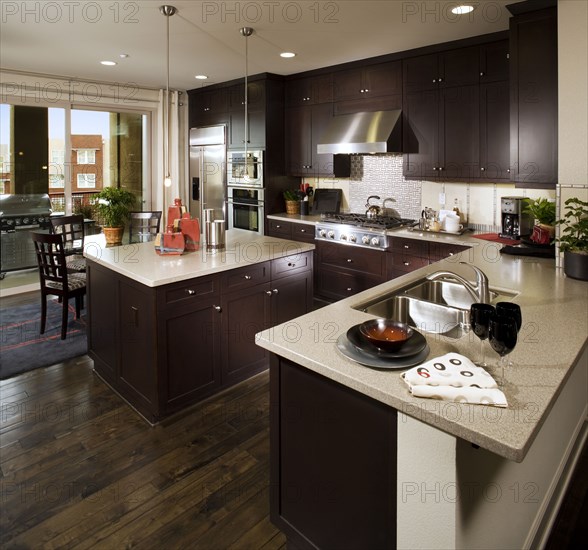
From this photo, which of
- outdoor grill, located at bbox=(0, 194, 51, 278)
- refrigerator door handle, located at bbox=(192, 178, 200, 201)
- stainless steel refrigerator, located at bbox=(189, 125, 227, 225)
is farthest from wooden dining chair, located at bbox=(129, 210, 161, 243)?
refrigerator door handle, located at bbox=(192, 178, 200, 201)

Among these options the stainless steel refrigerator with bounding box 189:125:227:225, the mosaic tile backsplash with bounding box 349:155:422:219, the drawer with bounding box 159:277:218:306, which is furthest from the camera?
the stainless steel refrigerator with bounding box 189:125:227:225

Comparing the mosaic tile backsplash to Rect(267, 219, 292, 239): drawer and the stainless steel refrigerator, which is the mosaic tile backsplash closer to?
Rect(267, 219, 292, 239): drawer

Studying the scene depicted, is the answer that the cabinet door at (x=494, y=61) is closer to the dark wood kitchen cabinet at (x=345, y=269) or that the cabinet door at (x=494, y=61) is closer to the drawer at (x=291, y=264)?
the dark wood kitchen cabinet at (x=345, y=269)

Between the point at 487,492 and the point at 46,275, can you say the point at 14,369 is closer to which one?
the point at 46,275

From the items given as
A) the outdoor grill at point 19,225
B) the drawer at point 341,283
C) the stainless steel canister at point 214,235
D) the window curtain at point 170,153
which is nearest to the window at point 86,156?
the outdoor grill at point 19,225

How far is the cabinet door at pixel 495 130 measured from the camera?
12.9 feet

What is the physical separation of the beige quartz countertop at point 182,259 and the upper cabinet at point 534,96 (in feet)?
5.43

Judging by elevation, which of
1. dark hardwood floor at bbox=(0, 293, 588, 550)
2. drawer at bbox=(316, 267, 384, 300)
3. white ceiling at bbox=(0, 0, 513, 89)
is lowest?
dark hardwood floor at bbox=(0, 293, 588, 550)

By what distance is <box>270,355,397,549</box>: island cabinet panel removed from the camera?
4.85ft

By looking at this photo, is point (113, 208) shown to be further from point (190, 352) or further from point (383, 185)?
point (383, 185)

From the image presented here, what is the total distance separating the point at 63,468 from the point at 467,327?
2061mm

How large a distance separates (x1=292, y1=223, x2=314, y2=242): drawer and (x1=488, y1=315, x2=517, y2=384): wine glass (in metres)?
3.96

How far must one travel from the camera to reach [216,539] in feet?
6.35

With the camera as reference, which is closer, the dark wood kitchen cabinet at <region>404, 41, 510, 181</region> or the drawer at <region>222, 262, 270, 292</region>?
the drawer at <region>222, 262, 270, 292</region>
